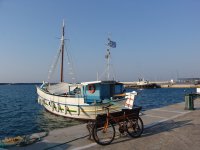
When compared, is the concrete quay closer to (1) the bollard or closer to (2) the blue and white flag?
(1) the bollard

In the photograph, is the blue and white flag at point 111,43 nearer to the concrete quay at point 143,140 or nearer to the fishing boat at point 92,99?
the fishing boat at point 92,99

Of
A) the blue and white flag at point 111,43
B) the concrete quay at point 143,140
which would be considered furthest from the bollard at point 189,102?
the blue and white flag at point 111,43

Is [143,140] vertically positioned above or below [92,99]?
below

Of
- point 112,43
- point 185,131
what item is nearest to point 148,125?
point 185,131

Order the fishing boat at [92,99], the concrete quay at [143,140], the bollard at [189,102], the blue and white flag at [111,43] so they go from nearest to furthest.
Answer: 1. the concrete quay at [143,140]
2. the bollard at [189,102]
3. the fishing boat at [92,99]
4. the blue and white flag at [111,43]

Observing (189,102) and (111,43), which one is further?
(111,43)

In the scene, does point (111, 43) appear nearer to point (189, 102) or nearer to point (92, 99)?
point (92, 99)

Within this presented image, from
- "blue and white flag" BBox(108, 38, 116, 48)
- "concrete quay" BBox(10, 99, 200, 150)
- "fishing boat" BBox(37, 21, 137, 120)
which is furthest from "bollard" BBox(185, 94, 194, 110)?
"blue and white flag" BBox(108, 38, 116, 48)

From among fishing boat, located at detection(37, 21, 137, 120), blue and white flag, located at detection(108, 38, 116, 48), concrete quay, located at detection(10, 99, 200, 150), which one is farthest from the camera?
blue and white flag, located at detection(108, 38, 116, 48)

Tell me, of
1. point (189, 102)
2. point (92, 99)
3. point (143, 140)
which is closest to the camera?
point (143, 140)

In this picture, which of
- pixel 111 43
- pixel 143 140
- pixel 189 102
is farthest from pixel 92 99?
pixel 143 140

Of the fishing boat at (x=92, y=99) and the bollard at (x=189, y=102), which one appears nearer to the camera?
the bollard at (x=189, y=102)

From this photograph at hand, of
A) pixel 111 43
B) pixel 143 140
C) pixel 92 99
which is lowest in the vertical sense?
pixel 143 140

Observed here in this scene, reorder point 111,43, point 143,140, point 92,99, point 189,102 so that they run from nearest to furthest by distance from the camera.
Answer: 1. point 143,140
2. point 189,102
3. point 92,99
4. point 111,43
